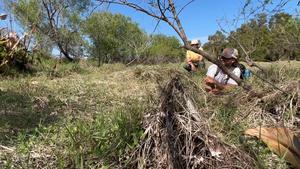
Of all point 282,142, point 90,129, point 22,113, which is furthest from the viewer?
point 22,113

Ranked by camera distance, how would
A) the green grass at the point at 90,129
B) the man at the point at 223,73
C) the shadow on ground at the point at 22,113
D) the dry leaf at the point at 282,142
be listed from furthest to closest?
the man at the point at 223,73
the shadow on ground at the point at 22,113
the green grass at the point at 90,129
the dry leaf at the point at 282,142

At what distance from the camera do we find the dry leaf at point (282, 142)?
2635mm

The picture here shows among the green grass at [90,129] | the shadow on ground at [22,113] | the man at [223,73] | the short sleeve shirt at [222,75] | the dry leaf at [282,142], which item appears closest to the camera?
the dry leaf at [282,142]

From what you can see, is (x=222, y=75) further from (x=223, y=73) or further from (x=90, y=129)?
(x=90, y=129)

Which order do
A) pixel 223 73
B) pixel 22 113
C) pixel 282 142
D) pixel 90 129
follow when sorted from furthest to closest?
pixel 223 73, pixel 22 113, pixel 90 129, pixel 282 142

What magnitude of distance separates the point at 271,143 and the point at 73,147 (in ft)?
A: 4.17

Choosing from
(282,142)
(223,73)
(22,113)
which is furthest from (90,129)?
(223,73)

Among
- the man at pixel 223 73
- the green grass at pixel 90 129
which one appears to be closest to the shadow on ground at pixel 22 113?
the green grass at pixel 90 129

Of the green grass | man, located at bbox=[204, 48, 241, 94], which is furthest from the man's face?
the green grass

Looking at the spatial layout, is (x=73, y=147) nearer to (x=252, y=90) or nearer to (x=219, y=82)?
(x=252, y=90)

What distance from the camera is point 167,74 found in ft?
→ 9.44

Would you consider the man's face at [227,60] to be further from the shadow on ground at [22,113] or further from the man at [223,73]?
the shadow on ground at [22,113]

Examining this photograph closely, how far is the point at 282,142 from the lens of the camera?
2.75 meters

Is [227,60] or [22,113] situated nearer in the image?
[22,113]
